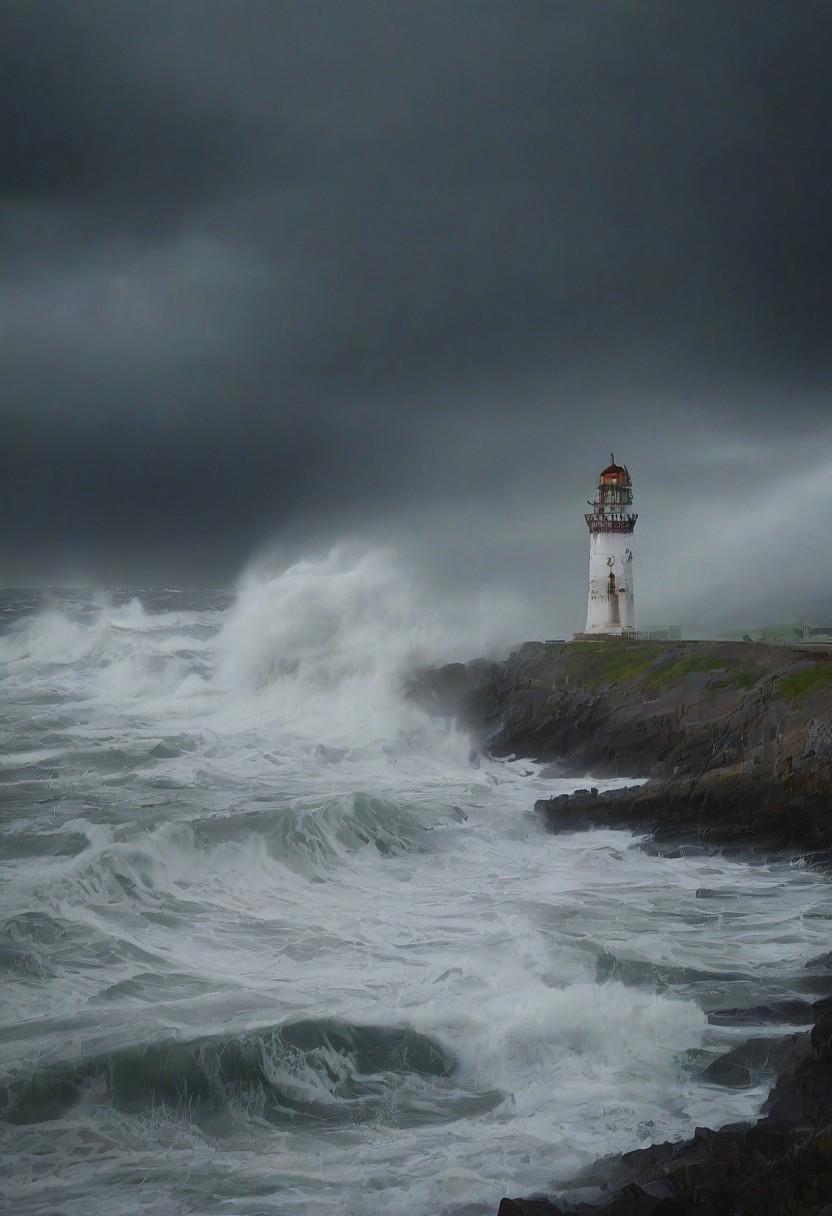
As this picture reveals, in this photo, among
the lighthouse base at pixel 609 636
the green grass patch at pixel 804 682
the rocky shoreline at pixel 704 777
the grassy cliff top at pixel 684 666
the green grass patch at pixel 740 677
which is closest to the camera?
the rocky shoreline at pixel 704 777

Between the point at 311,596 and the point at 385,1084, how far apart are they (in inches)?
1176

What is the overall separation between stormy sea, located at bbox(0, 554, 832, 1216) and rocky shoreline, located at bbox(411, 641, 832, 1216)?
567 millimetres

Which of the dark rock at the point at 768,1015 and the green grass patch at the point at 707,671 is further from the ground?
the green grass patch at the point at 707,671

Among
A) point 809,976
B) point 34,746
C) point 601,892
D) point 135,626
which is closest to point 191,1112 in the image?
point 809,976

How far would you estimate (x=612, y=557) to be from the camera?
1281 inches

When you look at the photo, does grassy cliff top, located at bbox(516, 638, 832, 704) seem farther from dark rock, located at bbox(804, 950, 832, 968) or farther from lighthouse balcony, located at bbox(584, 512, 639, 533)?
dark rock, located at bbox(804, 950, 832, 968)

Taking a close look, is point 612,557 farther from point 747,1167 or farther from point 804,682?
point 747,1167

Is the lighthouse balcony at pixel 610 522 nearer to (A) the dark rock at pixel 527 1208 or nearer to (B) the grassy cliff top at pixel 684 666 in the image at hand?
(B) the grassy cliff top at pixel 684 666

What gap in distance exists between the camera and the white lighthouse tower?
32531 millimetres

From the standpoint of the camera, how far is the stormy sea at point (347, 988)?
7086 millimetres

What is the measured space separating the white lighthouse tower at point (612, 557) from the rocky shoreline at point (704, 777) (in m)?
3.08

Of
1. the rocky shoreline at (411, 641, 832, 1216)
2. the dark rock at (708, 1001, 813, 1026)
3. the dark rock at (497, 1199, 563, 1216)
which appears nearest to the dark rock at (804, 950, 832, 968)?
the rocky shoreline at (411, 641, 832, 1216)

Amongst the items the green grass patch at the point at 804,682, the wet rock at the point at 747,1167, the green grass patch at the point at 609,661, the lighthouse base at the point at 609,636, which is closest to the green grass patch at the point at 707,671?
the green grass patch at the point at 609,661

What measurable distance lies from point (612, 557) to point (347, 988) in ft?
80.0
